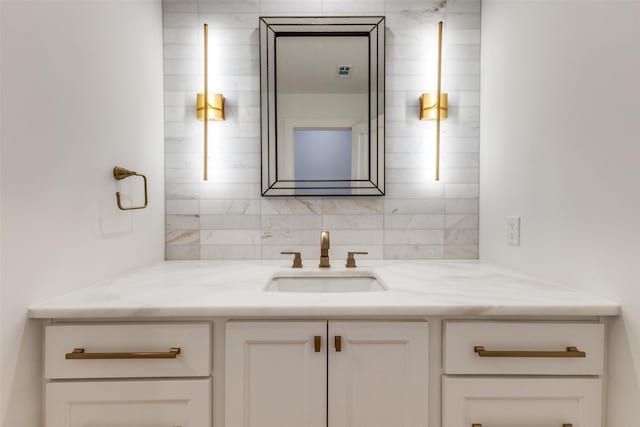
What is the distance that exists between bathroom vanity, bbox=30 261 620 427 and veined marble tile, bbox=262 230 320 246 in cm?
72

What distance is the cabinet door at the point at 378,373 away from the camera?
3.25ft

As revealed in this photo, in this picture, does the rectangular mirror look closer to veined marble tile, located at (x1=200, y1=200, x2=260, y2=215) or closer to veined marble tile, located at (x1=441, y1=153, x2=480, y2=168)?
veined marble tile, located at (x1=200, y1=200, x2=260, y2=215)

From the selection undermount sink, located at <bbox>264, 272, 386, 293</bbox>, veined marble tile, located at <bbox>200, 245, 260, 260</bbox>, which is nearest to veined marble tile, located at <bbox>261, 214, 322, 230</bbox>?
veined marble tile, located at <bbox>200, 245, 260, 260</bbox>

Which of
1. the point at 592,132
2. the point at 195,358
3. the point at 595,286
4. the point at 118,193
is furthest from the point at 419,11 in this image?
the point at 195,358

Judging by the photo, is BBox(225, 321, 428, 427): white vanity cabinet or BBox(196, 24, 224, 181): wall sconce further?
BBox(196, 24, 224, 181): wall sconce

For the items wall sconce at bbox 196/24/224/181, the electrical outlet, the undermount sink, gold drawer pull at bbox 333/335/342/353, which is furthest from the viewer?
wall sconce at bbox 196/24/224/181

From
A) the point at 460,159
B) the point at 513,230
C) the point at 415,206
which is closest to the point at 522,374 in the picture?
the point at 513,230

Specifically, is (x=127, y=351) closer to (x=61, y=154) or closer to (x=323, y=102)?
(x=61, y=154)

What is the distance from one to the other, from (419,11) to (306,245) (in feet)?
4.02

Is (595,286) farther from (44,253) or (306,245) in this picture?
(44,253)

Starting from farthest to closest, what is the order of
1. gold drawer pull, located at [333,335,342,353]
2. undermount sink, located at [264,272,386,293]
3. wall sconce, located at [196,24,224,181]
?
wall sconce, located at [196,24,224,181] < undermount sink, located at [264,272,386,293] < gold drawer pull, located at [333,335,342,353]

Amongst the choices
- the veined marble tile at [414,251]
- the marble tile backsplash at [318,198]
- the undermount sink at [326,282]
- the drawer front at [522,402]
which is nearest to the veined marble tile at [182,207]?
the marble tile backsplash at [318,198]

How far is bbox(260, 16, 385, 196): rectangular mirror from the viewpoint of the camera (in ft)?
5.54

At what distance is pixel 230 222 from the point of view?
Answer: 1.73 m
